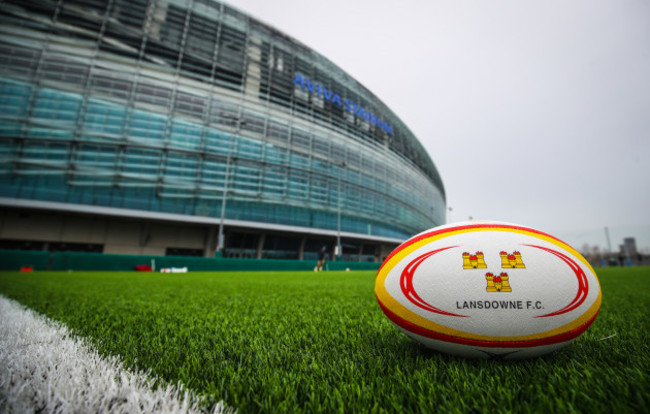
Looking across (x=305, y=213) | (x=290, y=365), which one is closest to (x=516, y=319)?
(x=290, y=365)

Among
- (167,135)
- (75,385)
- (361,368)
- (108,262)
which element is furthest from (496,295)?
(167,135)

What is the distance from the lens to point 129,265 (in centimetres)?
1655

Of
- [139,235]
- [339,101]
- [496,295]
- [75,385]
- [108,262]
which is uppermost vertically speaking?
[339,101]

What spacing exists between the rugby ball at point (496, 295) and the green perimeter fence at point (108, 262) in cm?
1866

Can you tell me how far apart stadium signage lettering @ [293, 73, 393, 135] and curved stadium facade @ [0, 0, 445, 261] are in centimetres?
19

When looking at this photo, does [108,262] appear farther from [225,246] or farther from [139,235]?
[225,246]

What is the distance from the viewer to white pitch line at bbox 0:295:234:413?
106 centimetres

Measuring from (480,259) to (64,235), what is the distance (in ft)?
104

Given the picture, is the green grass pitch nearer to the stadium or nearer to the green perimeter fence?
the stadium

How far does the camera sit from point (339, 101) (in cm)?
3816

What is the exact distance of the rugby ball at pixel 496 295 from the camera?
58.8 inches

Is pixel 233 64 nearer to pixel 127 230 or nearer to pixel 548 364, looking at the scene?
pixel 127 230

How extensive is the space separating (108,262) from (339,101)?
31476 millimetres

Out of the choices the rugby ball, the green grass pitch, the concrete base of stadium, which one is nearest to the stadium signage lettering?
the concrete base of stadium
